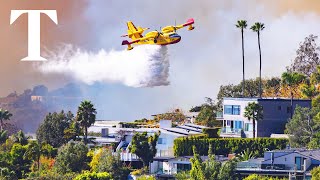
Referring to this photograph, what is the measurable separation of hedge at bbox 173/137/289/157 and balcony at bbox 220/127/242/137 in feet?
19.9

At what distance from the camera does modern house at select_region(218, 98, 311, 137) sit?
80.6 m

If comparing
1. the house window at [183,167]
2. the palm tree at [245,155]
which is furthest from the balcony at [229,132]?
the house window at [183,167]

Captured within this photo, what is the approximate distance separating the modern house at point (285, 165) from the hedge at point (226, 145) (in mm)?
6188

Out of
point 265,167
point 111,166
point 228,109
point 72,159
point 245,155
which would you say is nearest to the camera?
point 265,167

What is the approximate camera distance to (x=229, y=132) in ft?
266

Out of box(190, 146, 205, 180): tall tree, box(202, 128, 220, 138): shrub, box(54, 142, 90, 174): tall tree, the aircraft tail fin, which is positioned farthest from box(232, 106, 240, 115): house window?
box(190, 146, 205, 180): tall tree

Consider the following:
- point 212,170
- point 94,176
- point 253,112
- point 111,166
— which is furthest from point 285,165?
point 253,112

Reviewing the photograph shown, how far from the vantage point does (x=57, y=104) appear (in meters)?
101

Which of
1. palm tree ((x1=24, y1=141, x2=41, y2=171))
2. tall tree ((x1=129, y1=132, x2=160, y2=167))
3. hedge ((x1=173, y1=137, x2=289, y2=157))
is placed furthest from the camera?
palm tree ((x1=24, y1=141, x2=41, y2=171))

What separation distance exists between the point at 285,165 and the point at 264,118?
47.5 ft

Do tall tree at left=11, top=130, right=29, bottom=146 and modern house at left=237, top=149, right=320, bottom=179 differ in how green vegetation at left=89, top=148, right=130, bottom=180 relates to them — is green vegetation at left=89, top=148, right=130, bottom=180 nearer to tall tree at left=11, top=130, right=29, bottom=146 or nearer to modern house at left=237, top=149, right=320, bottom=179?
modern house at left=237, top=149, right=320, bottom=179

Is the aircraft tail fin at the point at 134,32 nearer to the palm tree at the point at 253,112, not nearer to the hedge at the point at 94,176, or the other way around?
the palm tree at the point at 253,112

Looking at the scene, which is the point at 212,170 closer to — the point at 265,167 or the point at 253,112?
the point at 265,167

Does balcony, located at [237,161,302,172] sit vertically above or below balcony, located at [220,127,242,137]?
below
